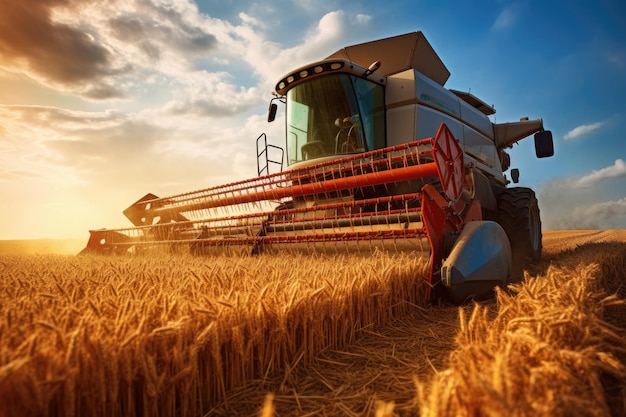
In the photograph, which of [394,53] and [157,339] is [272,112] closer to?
[394,53]

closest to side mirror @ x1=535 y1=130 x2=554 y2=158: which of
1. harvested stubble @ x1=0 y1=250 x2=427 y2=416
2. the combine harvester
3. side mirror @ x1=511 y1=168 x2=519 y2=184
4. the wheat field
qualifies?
the combine harvester

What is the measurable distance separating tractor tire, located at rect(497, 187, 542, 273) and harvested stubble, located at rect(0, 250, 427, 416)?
4287 mm

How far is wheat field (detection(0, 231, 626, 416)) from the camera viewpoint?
895 mm

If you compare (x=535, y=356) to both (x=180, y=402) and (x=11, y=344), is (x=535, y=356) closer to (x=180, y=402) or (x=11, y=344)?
(x=180, y=402)

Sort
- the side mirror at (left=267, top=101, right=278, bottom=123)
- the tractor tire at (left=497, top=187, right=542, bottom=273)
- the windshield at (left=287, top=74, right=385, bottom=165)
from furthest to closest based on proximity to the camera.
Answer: the side mirror at (left=267, top=101, right=278, bottom=123) < the tractor tire at (left=497, top=187, right=542, bottom=273) < the windshield at (left=287, top=74, right=385, bottom=165)

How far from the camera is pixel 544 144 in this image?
7941 millimetres

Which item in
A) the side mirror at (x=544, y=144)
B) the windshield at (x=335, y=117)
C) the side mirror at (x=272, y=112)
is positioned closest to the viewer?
the windshield at (x=335, y=117)

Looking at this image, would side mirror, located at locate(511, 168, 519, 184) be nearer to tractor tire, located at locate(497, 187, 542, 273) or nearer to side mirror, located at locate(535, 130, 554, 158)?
side mirror, located at locate(535, 130, 554, 158)

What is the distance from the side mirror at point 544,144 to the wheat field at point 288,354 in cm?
659

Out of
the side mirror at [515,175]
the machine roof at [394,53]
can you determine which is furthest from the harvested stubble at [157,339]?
the side mirror at [515,175]

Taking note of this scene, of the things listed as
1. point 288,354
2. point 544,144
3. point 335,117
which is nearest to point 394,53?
point 335,117

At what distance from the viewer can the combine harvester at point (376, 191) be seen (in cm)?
320

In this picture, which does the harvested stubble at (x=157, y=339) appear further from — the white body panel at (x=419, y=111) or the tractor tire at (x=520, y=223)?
the tractor tire at (x=520, y=223)

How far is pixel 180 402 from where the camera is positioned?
4.14 ft
